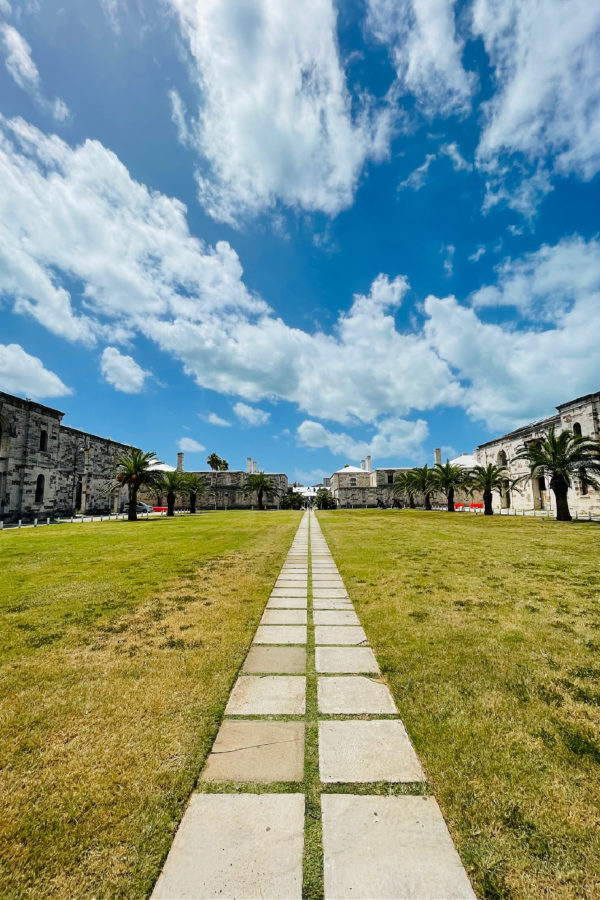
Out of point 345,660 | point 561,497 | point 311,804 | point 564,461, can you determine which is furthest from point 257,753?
point 561,497

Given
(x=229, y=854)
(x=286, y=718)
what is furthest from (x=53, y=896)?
(x=286, y=718)

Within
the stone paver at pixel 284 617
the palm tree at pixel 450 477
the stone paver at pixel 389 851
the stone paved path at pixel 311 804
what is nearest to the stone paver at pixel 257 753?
the stone paved path at pixel 311 804

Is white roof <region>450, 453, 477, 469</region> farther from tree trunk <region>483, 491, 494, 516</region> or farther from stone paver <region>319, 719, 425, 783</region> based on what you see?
stone paver <region>319, 719, 425, 783</region>

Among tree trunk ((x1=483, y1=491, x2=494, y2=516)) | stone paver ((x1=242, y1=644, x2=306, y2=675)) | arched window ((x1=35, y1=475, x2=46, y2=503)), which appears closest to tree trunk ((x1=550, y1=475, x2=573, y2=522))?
tree trunk ((x1=483, y1=491, x2=494, y2=516))

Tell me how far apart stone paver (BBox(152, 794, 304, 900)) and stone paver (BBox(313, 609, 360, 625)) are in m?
2.90

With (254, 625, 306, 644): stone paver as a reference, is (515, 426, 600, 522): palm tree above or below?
above

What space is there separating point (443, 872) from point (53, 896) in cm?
162

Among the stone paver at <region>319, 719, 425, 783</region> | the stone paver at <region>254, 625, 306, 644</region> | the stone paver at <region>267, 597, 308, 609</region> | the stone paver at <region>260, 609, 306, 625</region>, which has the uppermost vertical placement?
the stone paver at <region>267, 597, 308, 609</region>

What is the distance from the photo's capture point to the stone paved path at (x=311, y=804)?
1566 millimetres

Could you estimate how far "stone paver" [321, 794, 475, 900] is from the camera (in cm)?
154

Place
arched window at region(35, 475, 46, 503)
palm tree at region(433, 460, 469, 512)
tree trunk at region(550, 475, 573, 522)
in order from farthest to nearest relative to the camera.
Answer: palm tree at region(433, 460, 469, 512)
arched window at region(35, 475, 46, 503)
tree trunk at region(550, 475, 573, 522)

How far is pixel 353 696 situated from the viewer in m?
3.08

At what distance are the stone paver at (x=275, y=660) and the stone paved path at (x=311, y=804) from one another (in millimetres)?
29

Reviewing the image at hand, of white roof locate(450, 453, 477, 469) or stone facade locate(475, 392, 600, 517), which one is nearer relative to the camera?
stone facade locate(475, 392, 600, 517)
